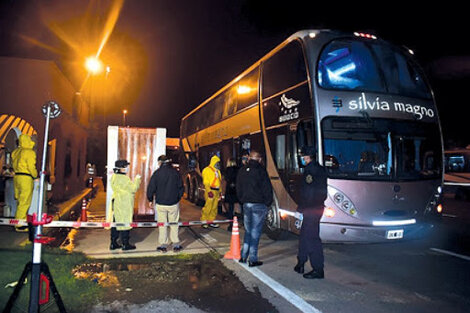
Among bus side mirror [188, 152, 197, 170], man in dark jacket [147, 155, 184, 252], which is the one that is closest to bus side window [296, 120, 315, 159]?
man in dark jacket [147, 155, 184, 252]

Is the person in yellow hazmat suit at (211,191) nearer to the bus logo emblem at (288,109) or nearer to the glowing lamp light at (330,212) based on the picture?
the bus logo emblem at (288,109)

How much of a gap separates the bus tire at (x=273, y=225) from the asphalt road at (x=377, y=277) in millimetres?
202

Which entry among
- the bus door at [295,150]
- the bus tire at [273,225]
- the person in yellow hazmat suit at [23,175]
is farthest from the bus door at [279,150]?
the person in yellow hazmat suit at [23,175]

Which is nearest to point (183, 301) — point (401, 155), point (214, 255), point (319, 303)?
point (319, 303)

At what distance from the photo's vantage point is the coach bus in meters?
5.99

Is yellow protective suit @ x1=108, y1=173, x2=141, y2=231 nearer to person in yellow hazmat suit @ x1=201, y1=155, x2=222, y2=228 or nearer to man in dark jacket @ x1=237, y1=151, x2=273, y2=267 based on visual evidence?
A: man in dark jacket @ x1=237, y1=151, x2=273, y2=267

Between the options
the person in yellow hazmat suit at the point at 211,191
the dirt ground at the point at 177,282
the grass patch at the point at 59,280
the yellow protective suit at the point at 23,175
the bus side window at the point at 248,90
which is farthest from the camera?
the bus side window at the point at 248,90

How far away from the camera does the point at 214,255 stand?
6258 millimetres

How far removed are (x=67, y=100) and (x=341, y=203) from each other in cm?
1309

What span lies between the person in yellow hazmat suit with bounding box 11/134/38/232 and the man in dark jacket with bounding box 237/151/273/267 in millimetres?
4540

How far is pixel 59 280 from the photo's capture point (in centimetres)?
470

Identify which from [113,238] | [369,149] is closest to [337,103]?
[369,149]

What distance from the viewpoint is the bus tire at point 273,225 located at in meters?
7.50

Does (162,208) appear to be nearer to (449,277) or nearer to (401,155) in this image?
(401,155)
